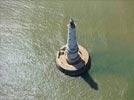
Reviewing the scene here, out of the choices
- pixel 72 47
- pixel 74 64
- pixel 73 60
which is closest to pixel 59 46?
pixel 73 60

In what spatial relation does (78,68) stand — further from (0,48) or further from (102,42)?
(0,48)

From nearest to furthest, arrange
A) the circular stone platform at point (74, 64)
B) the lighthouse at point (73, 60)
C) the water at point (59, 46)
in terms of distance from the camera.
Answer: the water at point (59, 46) < the lighthouse at point (73, 60) < the circular stone platform at point (74, 64)

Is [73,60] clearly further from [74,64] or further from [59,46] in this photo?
[59,46]

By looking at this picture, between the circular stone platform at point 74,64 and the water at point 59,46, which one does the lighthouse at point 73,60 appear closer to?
the circular stone platform at point 74,64

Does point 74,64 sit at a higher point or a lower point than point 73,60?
lower

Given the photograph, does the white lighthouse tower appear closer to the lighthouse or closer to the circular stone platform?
the lighthouse

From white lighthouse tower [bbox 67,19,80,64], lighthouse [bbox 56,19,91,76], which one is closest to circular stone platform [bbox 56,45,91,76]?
lighthouse [bbox 56,19,91,76]

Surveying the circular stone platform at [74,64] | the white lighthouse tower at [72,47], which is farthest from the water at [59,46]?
the white lighthouse tower at [72,47]
